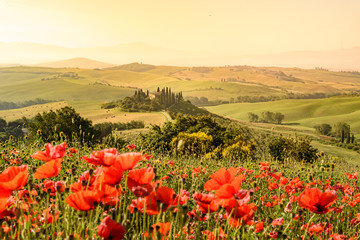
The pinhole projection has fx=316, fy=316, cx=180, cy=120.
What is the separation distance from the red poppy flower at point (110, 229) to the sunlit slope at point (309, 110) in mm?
101190

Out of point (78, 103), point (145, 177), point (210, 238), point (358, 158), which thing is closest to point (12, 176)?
point (145, 177)

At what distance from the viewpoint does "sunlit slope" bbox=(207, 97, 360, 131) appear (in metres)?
97.8

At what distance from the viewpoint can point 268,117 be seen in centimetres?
10375

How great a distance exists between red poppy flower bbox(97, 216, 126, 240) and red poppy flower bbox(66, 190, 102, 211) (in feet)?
0.61

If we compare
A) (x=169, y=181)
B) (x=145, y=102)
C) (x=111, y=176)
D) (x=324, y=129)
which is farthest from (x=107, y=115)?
(x=111, y=176)

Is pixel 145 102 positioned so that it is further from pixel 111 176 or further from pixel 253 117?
pixel 111 176

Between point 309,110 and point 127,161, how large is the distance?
11776 centimetres

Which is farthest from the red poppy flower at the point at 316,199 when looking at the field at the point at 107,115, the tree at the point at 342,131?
the tree at the point at 342,131

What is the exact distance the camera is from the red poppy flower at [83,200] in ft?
4.46

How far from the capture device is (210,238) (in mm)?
1695

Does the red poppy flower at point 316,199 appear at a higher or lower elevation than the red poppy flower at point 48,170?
lower

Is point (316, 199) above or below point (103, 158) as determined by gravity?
below

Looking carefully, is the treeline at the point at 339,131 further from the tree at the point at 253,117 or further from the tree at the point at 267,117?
the tree at the point at 253,117

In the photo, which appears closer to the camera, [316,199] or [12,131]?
[316,199]
